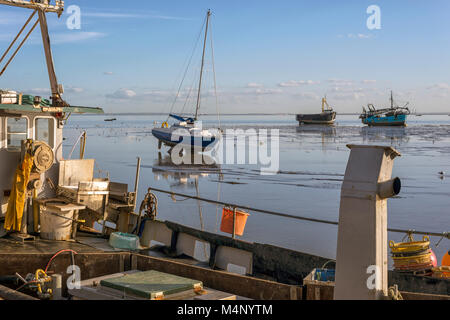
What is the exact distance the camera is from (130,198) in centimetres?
1180

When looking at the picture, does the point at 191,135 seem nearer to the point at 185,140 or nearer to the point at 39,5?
the point at 185,140

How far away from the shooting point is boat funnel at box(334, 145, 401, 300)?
14.4ft

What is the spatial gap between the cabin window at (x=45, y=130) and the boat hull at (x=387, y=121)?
107258 mm

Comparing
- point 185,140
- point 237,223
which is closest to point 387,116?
point 185,140

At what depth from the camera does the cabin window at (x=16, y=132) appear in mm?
11000

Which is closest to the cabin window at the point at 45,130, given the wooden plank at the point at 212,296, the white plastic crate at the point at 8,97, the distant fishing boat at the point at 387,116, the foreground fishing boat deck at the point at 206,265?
the white plastic crate at the point at 8,97

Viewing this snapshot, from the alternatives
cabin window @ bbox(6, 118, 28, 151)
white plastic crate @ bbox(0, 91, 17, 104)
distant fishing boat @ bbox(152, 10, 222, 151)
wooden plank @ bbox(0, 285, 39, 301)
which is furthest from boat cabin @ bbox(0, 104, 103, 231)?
distant fishing boat @ bbox(152, 10, 222, 151)

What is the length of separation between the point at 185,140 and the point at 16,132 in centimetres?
4022

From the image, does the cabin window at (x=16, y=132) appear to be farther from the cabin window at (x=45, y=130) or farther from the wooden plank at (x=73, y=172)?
the wooden plank at (x=73, y=172)

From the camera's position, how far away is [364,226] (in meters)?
4.42

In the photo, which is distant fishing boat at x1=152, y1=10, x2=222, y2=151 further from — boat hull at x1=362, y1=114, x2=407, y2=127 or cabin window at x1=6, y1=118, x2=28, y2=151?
boat hull at x1=362, y1=114, x2=407, y2=127

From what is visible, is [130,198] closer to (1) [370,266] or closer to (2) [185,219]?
(2) [185,219]
